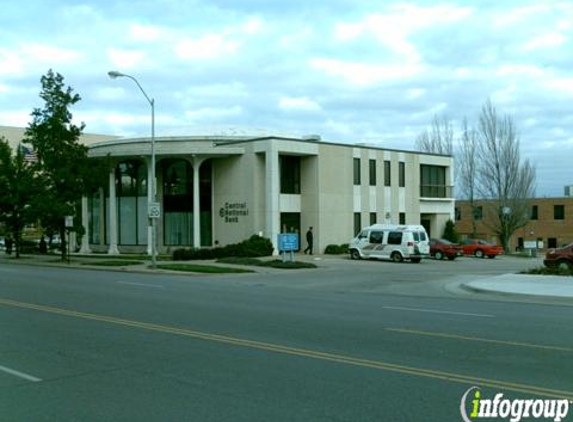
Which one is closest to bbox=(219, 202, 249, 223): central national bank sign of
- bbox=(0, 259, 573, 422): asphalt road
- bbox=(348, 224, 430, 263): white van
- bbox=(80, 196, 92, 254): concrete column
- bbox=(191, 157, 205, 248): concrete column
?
bbox=(191, 157, 205, 248): concrete column

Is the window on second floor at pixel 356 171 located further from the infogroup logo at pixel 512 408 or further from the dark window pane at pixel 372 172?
the infogroup logo at pixel 512 408

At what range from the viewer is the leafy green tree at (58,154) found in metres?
37.8

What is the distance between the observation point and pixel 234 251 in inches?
1585

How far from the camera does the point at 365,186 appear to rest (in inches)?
1946

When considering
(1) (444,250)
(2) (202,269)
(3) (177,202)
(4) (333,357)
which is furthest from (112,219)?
(4) (333,357)

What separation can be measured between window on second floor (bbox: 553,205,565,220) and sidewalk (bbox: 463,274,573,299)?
58.4 metres

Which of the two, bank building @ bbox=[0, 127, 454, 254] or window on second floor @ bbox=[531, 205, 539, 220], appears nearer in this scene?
bank building @ bbox=[0, 127, 454, 254]

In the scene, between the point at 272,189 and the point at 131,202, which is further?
the point at 131,202

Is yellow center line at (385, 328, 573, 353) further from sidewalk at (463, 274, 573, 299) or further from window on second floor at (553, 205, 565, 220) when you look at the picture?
window on second floor at (553, 205, 565, 220)

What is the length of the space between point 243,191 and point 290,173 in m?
3.93

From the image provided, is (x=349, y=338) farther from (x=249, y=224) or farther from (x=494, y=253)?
(x=494, y=253)

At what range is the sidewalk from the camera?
19.2m

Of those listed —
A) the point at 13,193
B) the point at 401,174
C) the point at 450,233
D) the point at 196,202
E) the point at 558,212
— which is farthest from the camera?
the point at 558,212

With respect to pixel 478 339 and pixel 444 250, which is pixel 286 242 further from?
pixel 478 339
